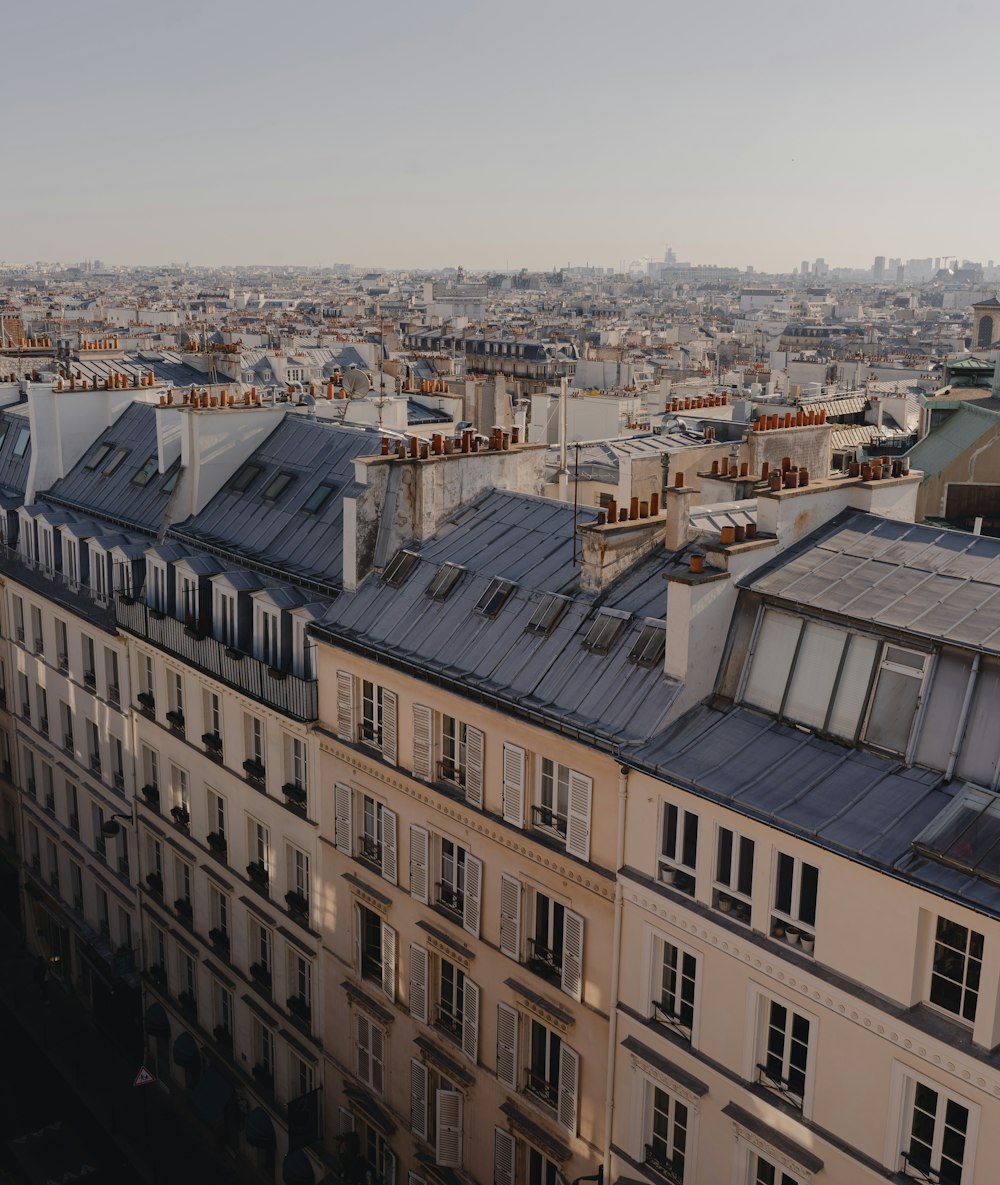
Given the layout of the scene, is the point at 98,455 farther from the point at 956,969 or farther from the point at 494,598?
the point at 956,969

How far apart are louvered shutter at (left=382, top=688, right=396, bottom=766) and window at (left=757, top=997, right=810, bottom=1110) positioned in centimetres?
966

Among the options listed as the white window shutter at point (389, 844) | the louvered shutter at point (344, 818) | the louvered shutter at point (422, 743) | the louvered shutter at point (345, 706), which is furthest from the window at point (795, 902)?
the louvered shutter at point (344, 818)

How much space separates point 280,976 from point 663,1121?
12534 mm

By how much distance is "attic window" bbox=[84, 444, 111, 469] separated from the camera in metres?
43.3

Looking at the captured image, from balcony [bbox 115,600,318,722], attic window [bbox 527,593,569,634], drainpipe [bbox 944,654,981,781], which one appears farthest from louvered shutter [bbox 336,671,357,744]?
drainpipe [bbox 944,654,981,781]

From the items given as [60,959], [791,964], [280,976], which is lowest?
[60,959]

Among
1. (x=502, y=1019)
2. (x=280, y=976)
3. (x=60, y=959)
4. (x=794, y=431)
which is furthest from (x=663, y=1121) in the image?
(x=60, y=959)

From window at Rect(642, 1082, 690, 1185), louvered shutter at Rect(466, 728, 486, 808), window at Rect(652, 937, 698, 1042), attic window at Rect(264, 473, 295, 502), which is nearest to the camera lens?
window at Rect(652, 937, 698, 1042)

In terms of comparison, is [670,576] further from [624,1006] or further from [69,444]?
[69,444]

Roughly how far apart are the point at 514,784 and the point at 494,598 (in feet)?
13.6

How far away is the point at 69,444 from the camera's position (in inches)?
1748

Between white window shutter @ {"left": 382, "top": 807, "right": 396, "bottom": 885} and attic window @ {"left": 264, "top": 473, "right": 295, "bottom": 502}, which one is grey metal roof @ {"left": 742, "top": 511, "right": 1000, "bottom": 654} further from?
attic window @ {"left": 264, "top": 473, "right": 295, "bottom": 502}

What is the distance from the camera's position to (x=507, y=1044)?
948 inches

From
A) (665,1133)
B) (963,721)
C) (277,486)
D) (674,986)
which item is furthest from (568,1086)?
(277,486)
